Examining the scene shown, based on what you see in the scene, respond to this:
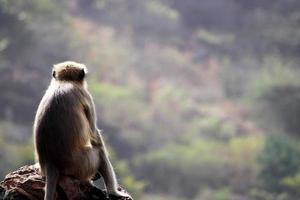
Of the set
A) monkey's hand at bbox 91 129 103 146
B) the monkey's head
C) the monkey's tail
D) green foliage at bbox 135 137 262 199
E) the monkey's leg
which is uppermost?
green foliage at bbox 135 137 262 199

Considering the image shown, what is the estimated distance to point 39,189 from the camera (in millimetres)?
4238

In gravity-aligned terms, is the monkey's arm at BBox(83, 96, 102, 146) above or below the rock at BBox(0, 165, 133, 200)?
above

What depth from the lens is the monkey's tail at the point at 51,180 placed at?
401 centimetres

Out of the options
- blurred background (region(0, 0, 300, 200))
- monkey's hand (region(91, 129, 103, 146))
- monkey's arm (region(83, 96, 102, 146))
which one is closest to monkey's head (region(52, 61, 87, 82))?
monkey's arm (region(83, 96, 102, 146))

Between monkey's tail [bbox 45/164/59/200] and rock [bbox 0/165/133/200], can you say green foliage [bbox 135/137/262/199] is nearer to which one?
rock [bbox 0/165/133/200]

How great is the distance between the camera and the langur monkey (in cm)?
421

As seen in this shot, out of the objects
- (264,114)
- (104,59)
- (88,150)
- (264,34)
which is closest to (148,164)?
(264,114)

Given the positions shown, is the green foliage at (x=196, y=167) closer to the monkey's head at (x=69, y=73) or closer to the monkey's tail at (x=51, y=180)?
the monkey's head at (x=69, y=73)

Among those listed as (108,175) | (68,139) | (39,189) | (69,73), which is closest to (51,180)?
(39,189)

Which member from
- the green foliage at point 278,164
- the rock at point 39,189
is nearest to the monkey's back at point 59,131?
the rock at point 39,189

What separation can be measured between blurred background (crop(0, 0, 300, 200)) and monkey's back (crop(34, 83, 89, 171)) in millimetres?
12344

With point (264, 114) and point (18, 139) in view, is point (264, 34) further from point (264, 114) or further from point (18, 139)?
point (18, 139)

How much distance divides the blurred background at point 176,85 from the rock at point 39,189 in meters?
12.3

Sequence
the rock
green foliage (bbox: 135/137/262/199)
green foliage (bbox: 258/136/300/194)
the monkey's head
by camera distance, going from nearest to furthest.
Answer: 1. the rock
2. the monkey's head
3. green foliage (bbox: 258/136/300/194)
4. green foliage (bbox: 135/137/262/199)
